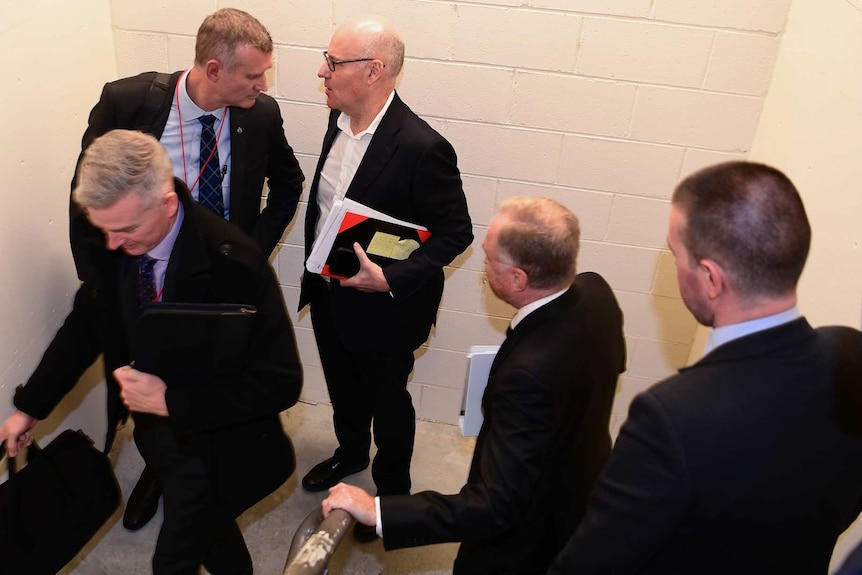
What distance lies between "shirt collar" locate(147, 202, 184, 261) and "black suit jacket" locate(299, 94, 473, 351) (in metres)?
0.72

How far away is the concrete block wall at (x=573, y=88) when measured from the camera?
275 cm

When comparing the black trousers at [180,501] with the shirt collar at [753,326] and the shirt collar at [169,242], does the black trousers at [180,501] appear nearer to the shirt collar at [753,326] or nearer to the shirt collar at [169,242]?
the shirt collar at [169,242]

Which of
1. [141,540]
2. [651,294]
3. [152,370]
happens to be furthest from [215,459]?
[651,294]

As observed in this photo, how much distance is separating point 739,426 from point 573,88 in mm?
1982

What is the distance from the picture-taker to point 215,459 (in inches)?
79.7

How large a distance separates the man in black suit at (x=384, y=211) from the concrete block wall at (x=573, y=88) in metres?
0.44

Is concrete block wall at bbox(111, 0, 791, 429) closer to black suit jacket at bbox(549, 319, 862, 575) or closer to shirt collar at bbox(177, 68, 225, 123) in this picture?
shirt collar at bbox(177, 68, 225, 123)

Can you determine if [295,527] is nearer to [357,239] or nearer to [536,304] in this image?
[357,239]

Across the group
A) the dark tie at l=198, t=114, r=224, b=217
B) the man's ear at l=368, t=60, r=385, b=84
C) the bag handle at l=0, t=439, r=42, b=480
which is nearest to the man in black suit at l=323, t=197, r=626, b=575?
the man's ear at l=368, t=60, r=385, b=84

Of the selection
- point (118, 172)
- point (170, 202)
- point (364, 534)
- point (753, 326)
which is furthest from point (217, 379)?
point (753, 326)

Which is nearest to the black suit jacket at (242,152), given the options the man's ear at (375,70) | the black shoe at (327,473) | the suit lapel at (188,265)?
the suit lapel at (188,265)

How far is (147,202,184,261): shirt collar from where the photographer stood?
1896mm

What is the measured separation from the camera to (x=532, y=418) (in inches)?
62.2

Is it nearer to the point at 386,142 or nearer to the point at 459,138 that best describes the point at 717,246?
the point at 386,142
